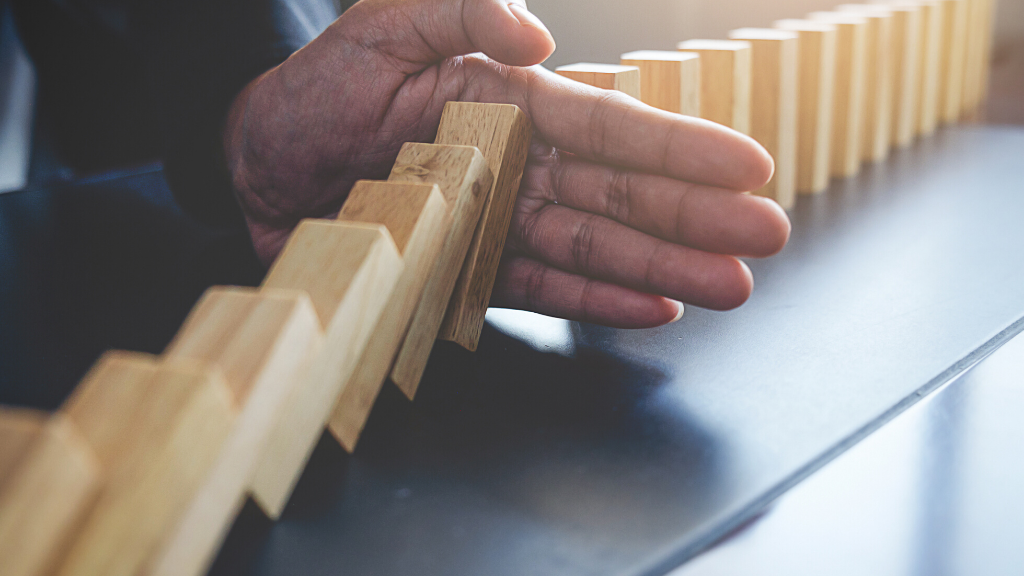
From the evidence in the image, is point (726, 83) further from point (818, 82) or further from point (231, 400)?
point (231, 400)

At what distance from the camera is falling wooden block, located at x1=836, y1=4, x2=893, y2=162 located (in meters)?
0.88

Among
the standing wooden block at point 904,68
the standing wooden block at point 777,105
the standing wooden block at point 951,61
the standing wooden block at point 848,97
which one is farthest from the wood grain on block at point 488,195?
the standing wooden block at point 951,61

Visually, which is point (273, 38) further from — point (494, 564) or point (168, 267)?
point (494, 564)

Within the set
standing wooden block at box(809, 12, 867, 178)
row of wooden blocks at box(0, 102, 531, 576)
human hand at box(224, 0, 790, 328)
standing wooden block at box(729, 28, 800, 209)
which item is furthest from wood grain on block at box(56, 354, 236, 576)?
standing wooden block at box(809, 12, 867, 178)

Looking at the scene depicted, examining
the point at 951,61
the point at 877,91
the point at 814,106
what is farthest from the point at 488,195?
the point at 951,61

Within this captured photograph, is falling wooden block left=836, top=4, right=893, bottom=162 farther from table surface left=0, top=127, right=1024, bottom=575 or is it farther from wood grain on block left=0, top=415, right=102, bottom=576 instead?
wood grain on block left=0, top=415, right=102, bottom=576

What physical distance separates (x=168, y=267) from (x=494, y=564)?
0.48m

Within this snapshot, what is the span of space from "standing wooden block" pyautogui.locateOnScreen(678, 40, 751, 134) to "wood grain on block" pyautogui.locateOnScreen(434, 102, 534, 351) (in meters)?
0.35

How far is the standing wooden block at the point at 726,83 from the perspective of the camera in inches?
26.9

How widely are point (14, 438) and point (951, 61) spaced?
1.27 meters

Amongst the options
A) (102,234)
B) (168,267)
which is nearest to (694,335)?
(168,267)

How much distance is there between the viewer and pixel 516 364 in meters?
0.39

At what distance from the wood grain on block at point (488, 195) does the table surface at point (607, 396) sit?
24 mm

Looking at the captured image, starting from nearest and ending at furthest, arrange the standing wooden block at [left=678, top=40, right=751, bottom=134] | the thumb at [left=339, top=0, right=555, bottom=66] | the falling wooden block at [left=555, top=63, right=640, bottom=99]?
the thumb at [left=339, top=0, right=555, bottom=66]
the falling wooden block at [left=555, top=63, right=640, bottom=99]
the standing wooden block at [left=678, top=40, right=751, bottom=134]
